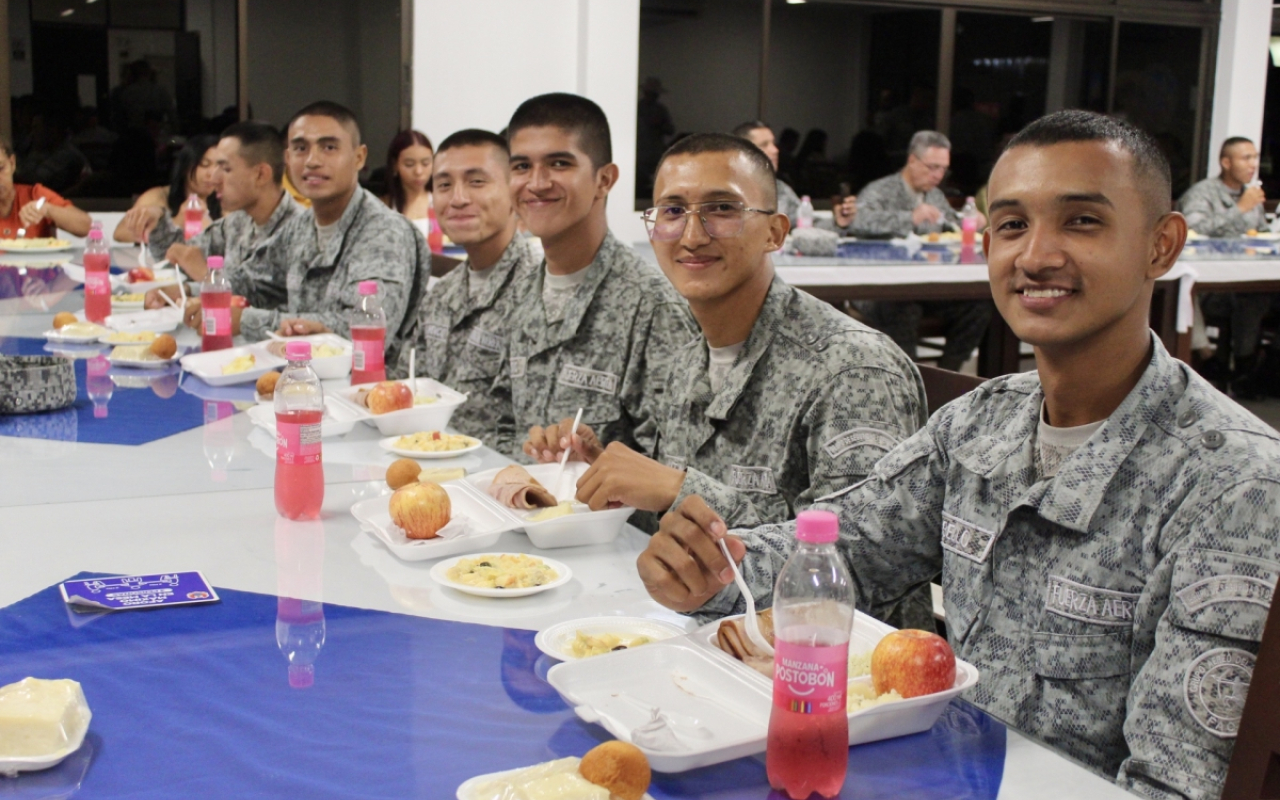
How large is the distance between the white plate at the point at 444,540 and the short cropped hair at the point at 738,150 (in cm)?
67

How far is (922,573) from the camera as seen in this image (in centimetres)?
160

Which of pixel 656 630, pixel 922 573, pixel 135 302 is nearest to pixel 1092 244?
pixel 922 573

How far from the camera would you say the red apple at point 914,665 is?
46.2 inches

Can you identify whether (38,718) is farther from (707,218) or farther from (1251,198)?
(1251,198)

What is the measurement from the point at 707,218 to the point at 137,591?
3.48 ft

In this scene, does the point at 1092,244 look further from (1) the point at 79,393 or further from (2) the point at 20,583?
(1) the point at 79,393

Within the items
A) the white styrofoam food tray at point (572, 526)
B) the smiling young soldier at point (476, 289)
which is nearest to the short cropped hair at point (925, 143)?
the smiling young soldier at point (476, 289)

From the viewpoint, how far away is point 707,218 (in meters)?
2.08

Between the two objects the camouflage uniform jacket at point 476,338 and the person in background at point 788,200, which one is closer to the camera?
the camouflage uniform jacket at point 476,338

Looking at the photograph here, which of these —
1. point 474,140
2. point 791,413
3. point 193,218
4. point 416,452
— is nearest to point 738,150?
point 791,413

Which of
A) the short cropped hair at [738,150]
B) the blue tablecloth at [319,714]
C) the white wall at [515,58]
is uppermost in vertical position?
the white wall at [515,58]

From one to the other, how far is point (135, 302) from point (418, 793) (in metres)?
3.51

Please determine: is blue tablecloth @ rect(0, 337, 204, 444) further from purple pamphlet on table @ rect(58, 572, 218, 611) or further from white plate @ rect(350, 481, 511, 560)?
purple pamphlet on table @ rect(58, 572, 218, 611)

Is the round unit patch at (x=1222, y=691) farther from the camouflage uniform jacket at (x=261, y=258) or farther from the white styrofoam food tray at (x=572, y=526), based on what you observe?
the camouflage uniform jacket at (x=261, y=258)
